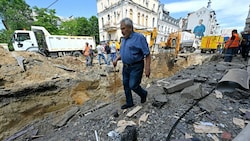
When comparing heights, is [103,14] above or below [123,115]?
above

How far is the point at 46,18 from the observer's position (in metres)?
20.8

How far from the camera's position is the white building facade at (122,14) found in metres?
21.8

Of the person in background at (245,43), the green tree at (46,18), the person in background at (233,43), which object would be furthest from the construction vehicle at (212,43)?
the green tree at (46,18)

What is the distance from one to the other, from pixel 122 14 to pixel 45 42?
14070 mm

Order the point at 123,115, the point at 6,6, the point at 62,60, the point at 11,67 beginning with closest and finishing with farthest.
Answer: the point at 123,115
the point at 11,67
the point at 62,60
the point at 6,6

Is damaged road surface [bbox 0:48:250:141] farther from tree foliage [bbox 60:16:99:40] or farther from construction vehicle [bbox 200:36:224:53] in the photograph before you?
tree foliage [bbox 60:16:99:40]

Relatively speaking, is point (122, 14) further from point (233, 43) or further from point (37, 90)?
point (37, 90)

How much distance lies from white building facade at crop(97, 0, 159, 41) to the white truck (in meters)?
9.19

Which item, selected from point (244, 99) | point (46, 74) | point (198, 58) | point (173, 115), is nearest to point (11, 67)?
point (46, 74)

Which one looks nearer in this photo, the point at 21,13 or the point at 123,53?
the point at 123,53

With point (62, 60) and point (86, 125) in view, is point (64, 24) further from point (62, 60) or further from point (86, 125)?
point (86, 125)

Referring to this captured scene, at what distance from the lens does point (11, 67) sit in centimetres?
625

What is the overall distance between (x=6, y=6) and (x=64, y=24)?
9.00m

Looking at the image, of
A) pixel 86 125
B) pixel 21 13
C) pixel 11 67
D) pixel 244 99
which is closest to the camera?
pixel 86 125
